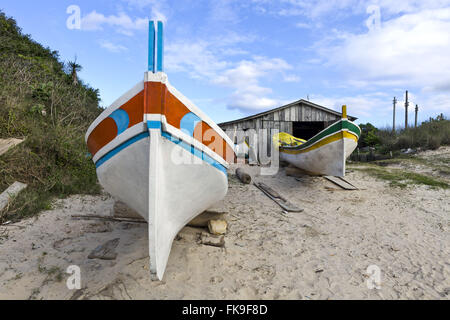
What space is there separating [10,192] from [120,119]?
3674 millimetres

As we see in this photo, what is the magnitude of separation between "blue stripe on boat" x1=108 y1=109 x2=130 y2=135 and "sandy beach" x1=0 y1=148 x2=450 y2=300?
62.9 inches

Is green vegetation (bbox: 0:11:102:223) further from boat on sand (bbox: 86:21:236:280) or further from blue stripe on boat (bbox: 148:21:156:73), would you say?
blue stripe on boat (bbox: 148:21:156:73)

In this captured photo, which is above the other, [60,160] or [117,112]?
[117,112]

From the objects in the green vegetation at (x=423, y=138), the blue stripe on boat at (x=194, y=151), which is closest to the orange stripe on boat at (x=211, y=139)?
the blue stripe on boat at (x=194, y=151)

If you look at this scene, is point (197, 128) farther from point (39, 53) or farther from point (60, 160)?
point (39, 53)

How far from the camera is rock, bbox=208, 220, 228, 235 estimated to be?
11.9ft

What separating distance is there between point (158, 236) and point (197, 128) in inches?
44.3

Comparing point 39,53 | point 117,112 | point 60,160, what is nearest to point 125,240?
point 117,112

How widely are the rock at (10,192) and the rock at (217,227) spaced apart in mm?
3515

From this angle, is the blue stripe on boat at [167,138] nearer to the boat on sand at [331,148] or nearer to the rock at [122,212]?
Answer: the rock at [122,212]

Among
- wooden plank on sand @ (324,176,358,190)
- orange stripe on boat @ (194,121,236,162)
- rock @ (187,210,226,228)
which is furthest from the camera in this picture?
wooden plank on sand @ (324,176,358,190)

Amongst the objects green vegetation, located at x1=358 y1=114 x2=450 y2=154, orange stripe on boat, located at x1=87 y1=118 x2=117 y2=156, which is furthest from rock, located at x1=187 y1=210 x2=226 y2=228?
green vegetation, located at x1=358 y1=114 x2=450 y2=154

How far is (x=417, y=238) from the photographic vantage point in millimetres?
3709
